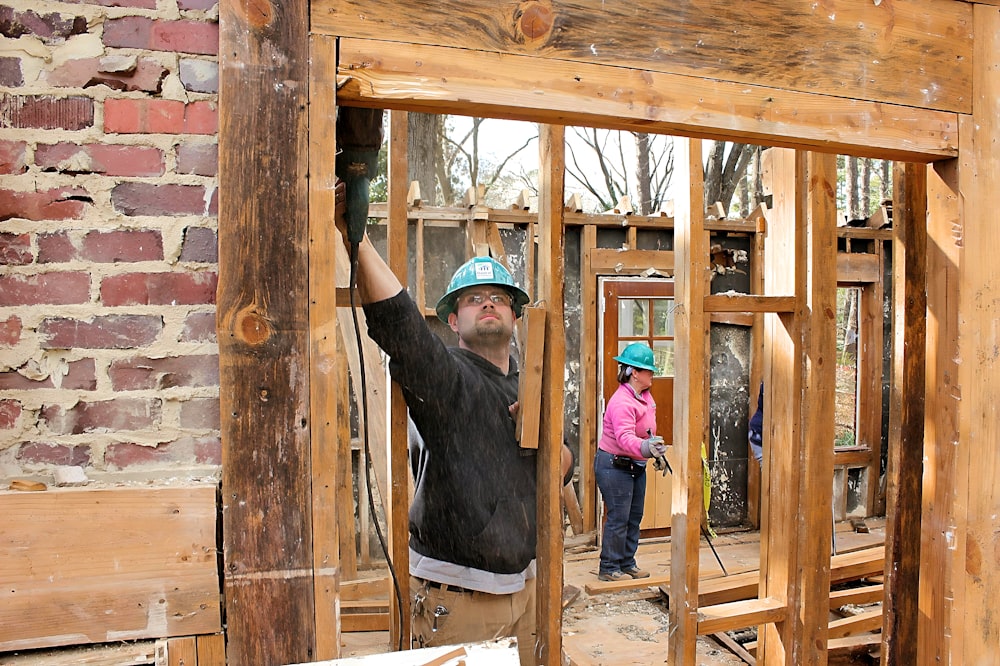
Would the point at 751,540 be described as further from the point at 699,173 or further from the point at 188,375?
the point at 188,375

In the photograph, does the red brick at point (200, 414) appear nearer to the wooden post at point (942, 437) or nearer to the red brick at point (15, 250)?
the red brick at point (15, 250)

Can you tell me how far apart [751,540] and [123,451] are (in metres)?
6.92

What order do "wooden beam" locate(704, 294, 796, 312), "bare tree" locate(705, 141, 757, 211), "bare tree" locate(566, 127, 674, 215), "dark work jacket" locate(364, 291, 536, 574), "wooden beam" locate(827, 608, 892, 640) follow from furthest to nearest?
"bare tree" locate(566, 127, 674, 215)
"bare tree" locate(705, 141, 757, 211)
"wooden beam" locate(827, 608, 892, 640)
"wooden beam" locate(704, 294, 796, 312)
"dark work jacket" locate(364, 291, 536, 574)

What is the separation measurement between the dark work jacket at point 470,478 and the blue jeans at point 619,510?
3.16 m

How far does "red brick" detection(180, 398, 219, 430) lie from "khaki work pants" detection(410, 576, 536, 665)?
1.57 meters

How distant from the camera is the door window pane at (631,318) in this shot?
31.0ft

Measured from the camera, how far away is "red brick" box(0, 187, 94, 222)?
1453 mm

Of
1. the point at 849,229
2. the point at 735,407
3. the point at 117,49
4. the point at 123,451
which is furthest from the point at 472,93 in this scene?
the point at 849,229

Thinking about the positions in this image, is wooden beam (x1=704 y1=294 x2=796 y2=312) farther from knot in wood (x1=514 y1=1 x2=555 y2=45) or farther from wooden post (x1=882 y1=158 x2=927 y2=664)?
knot in wood (x1=514 y1=1 x2=555 y2=45)

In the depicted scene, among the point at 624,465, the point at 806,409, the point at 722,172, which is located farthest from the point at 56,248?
the point at 722,172

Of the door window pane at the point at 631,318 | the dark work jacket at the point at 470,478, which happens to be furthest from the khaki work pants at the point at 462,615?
the door window pane at the point at 631,318

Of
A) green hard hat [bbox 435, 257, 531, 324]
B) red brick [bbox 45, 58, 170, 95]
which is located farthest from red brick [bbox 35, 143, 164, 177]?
green hard hat [bbox 435, 257, 531, 324]

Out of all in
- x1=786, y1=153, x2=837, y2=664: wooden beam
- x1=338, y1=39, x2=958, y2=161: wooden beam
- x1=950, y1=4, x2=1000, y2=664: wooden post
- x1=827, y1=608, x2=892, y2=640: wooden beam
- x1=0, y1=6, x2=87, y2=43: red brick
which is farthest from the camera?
x1=827, y1=608, x2=892, y2=640: wooden beam

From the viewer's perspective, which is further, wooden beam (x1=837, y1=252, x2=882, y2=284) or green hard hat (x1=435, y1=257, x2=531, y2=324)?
wooden beam (x1=837, y1=252, x2=882, y2=284)
